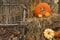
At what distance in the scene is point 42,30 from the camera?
16.6ft

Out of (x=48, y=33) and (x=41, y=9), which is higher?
(x=41, y=9)

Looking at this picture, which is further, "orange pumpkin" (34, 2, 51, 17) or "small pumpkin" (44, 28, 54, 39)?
"orange pumpkin" (34, 2, 51, 17)

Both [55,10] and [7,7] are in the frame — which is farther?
[55,10]

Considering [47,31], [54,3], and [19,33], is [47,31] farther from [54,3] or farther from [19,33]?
[54,3]

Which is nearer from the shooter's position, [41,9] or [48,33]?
[48,33]

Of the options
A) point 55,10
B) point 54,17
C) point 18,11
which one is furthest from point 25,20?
point 55,10

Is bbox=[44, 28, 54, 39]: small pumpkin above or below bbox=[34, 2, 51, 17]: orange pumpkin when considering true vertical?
below

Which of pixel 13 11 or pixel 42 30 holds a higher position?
pixel 13 11

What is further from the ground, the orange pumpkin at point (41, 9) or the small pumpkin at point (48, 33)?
the orange pumpkin at point (41, 9)

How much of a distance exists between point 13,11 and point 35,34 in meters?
0.87

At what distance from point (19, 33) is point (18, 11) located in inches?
28.4

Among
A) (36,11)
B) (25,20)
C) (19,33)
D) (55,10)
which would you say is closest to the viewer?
(19,33)

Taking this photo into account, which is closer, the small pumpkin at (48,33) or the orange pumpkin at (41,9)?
the small pumpkin at (48,33)

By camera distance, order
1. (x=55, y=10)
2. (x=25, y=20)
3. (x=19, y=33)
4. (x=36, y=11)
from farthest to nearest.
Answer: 1. (x=55, y=10)
2. (x=36, y=11)
3. (x=25, y=20)
4. (x=19, y=33)
